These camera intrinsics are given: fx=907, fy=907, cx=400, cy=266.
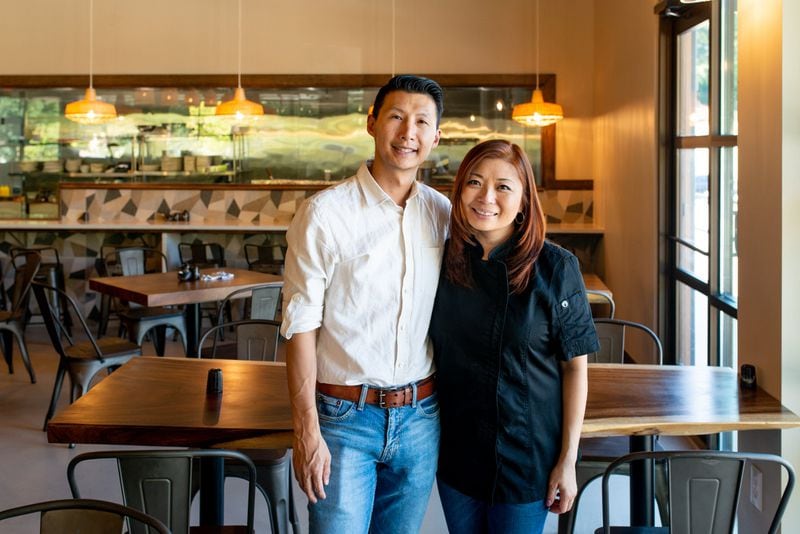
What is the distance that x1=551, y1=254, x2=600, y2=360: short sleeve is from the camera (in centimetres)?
201

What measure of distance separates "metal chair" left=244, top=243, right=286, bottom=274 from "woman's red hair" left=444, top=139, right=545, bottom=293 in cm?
582

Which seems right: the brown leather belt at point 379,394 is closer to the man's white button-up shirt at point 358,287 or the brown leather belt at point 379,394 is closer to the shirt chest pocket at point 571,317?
the man's white button-up shirt at point 358,287

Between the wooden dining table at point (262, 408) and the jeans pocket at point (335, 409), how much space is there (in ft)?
1.46

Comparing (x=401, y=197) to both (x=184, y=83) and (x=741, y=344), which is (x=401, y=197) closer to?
(x=741, y=344)

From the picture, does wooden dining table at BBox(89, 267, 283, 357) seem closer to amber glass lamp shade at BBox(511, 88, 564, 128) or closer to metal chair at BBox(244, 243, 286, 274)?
metal chair at BBox(244, 243, 286, 274)

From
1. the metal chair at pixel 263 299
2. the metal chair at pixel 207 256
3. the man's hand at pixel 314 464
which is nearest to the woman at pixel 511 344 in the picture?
the man's hand at pixel 314 464

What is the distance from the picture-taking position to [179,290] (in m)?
5.50

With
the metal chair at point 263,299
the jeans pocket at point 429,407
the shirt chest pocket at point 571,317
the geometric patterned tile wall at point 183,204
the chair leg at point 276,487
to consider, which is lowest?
the chair leg at point 276,487

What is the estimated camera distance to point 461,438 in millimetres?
2104

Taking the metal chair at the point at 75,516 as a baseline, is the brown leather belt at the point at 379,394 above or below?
above

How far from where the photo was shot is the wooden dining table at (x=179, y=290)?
5391 mm

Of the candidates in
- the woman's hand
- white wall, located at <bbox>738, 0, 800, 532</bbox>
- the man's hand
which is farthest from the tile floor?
the man's hand

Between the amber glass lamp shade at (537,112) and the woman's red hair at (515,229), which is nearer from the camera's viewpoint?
the woman's red hair at (515,229)

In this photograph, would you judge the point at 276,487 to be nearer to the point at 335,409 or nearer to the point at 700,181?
the point at 335,409
